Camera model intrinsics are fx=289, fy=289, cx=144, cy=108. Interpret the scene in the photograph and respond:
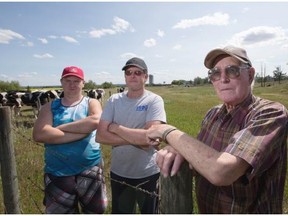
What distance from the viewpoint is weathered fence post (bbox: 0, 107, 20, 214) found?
279 cm

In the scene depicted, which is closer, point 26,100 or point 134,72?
point 134,72

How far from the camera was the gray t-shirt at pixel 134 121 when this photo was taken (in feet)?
9.53

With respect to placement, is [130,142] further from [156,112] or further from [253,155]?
[253,155]

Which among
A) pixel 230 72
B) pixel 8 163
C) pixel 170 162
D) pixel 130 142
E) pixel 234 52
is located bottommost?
pixel 8 163

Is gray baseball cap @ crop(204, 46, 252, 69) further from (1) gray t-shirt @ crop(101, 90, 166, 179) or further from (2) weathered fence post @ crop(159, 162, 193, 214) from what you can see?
(1) gray t-shirt @ crop(101, 90, 166, 179)

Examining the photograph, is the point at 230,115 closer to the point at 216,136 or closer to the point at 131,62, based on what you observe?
the point at 216,136

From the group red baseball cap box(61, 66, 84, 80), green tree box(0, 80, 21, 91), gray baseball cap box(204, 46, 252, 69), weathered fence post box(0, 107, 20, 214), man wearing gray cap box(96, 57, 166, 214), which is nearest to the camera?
gray baseball cap box(204, 46, 252, 69)

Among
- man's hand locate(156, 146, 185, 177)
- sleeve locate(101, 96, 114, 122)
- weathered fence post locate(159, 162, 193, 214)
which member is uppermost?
sleeve locate(101, 96, 114, 122)

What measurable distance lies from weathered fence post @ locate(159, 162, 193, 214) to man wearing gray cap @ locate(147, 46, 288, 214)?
1.6 inches

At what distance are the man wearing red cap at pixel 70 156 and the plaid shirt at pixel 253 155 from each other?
1.47m

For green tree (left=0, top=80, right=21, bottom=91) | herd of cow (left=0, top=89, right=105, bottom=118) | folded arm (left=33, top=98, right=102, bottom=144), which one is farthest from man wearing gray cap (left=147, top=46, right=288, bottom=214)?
green tree (left=0, top=80, right=21, bottom=91)

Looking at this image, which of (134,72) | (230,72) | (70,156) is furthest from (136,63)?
(230,72)

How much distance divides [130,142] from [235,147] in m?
1.48

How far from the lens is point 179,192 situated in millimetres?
1449
